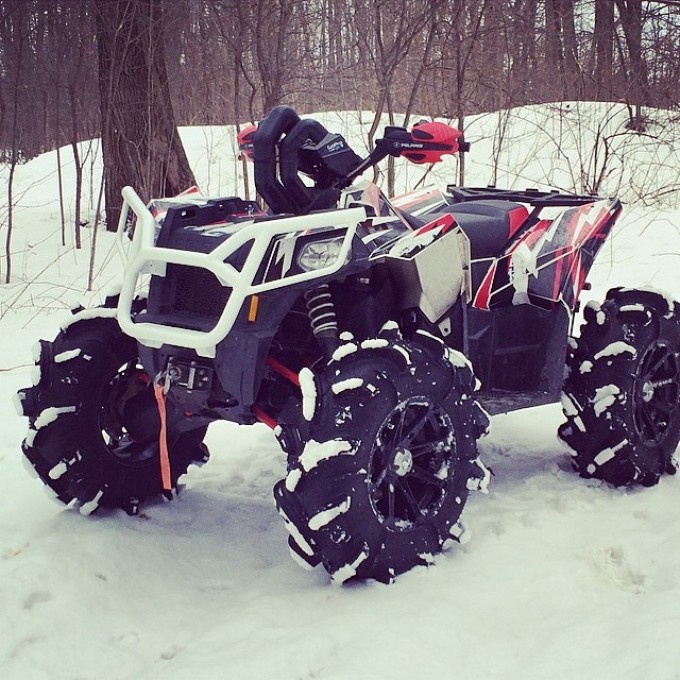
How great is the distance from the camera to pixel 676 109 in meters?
10.0

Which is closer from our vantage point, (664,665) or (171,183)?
(664,665)

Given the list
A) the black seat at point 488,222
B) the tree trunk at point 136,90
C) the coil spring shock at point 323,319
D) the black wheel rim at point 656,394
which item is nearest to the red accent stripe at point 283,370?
the coil spring shock at point 323,319

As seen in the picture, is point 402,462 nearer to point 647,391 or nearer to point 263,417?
point 263,417

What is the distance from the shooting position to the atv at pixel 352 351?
2.33 meters

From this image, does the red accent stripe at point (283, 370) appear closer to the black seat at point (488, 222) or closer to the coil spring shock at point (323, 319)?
the coil spring shock at point (323, 319)

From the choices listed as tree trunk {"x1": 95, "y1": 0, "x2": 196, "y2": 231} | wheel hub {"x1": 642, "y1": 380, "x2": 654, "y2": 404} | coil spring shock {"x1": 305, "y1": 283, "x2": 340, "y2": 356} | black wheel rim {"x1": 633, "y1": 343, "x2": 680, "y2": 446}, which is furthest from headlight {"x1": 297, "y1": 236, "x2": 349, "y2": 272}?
tree trunk {"x1": 95, "y1": 0, "x2": 196, "y2": 231}

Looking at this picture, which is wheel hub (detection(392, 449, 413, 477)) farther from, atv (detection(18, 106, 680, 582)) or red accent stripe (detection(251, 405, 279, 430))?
red accent stripe (detection(251, 405, 279, 430))

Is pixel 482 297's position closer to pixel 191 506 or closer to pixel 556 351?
pixel 556 351

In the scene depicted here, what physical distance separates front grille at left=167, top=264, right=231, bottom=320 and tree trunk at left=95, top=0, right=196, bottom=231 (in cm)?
442

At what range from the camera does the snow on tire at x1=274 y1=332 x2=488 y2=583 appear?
7.56 feet

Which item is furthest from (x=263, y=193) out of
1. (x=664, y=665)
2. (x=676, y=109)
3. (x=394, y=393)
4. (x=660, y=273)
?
(x=676, y=109)

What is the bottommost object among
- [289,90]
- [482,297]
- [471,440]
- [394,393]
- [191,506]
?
[191,506]

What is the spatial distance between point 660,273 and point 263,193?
510 centimetres

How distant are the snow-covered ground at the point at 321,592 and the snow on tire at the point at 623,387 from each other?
0.11m
